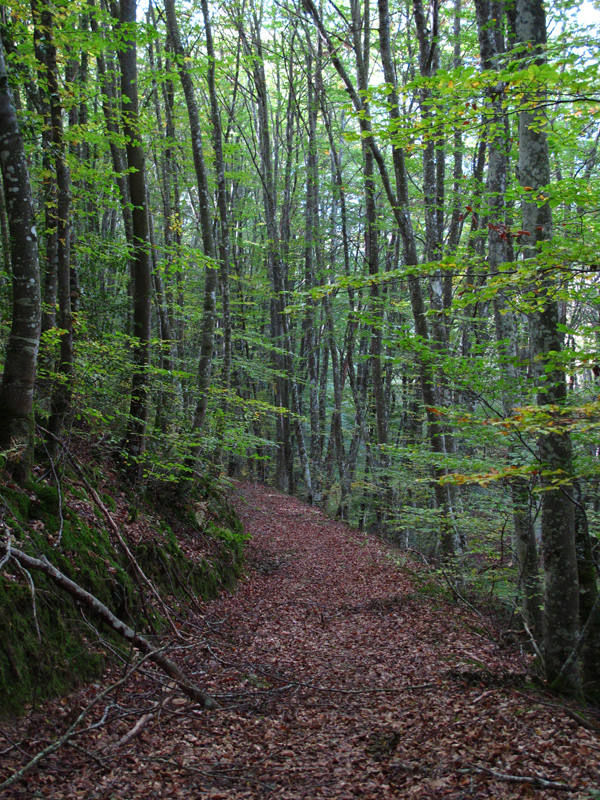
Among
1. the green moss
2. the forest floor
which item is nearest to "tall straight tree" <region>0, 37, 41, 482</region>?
the green moss

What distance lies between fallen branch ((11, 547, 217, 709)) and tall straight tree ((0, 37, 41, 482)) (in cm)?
135

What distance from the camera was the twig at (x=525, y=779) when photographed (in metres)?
3.32

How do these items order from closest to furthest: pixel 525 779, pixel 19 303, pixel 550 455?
pixel 525 779 < pixel 550 455 < pixel 19 303

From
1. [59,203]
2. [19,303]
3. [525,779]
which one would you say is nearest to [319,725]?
[525,779]

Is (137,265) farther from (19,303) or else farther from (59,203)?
(19,303)

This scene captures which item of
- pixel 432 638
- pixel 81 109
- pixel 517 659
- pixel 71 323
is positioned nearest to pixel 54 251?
pixel 71 323

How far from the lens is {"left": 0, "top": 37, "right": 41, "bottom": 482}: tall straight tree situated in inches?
203

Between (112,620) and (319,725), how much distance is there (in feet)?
7.13

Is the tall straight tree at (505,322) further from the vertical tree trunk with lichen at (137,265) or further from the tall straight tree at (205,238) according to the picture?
the vertical tree trunk with lichen at (137,265)

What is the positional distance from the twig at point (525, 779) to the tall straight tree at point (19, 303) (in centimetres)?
499

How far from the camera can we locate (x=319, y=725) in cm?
480

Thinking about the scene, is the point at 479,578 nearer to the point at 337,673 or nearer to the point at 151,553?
the point at 337,673

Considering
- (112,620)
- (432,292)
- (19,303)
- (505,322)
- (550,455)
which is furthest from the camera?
(432,292)

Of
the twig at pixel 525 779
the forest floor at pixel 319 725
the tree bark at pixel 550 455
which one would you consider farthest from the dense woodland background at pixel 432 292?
the twig at pixel 525 779
